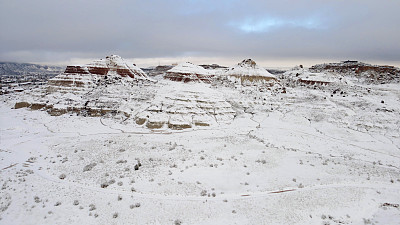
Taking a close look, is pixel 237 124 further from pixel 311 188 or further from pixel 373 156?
pixel 311 188

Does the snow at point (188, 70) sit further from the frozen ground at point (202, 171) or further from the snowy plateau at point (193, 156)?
the frozen ground at point (202, 171)

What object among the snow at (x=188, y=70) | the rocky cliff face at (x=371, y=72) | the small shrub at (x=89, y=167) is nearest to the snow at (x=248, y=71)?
the snow at (x=188, y=70)

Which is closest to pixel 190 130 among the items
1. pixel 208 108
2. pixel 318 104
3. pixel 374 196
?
pixel 208 108

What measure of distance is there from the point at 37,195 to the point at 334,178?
2347cm

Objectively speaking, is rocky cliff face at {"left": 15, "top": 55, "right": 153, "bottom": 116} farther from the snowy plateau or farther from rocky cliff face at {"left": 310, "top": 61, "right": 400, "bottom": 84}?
rocky cliff face at {"left": 310, "top": 61, "right": 400, "bottom": 84}

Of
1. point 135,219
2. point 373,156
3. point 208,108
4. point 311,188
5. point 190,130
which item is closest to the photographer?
point 135,219

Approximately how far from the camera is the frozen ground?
531 inches

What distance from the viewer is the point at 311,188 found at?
16562mm

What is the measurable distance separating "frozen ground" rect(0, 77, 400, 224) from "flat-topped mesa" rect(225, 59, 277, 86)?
27.3 metres

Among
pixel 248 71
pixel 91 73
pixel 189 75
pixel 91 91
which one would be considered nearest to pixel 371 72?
pixel 248 71

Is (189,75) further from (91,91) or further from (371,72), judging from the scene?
(371,72)

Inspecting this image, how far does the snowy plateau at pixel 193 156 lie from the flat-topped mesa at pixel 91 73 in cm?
44

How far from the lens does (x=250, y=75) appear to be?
65125 mm

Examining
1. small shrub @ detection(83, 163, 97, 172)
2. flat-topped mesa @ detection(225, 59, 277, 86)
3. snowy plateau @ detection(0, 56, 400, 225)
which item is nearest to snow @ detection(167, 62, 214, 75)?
flat-topped mesa @ detection(225, 59, 277, 86)
